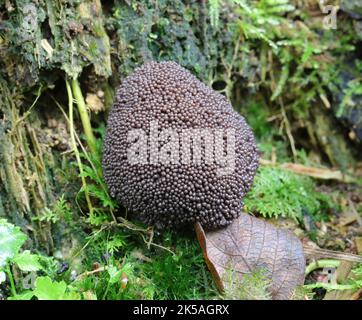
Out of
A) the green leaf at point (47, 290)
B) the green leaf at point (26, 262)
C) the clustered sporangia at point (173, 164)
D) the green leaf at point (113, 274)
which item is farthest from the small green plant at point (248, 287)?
the green leaf at point (26, 262)

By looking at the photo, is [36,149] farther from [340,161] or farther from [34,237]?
[340,161]

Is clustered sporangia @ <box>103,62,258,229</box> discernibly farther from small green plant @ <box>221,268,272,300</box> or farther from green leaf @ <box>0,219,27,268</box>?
green leaf @ <box>0,219,27,268</box>

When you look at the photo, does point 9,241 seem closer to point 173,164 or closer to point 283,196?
point 173,164

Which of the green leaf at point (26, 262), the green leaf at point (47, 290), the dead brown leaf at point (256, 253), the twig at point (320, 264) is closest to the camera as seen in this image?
the green leaf at point (47, 290)

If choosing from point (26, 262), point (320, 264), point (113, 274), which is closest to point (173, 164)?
point (113, 274)

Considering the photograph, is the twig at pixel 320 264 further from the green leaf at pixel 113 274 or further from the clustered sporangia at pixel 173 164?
the green leaf at pixel 113 274

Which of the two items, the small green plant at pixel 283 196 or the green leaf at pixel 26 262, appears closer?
the green leaf at pixel 26 262
